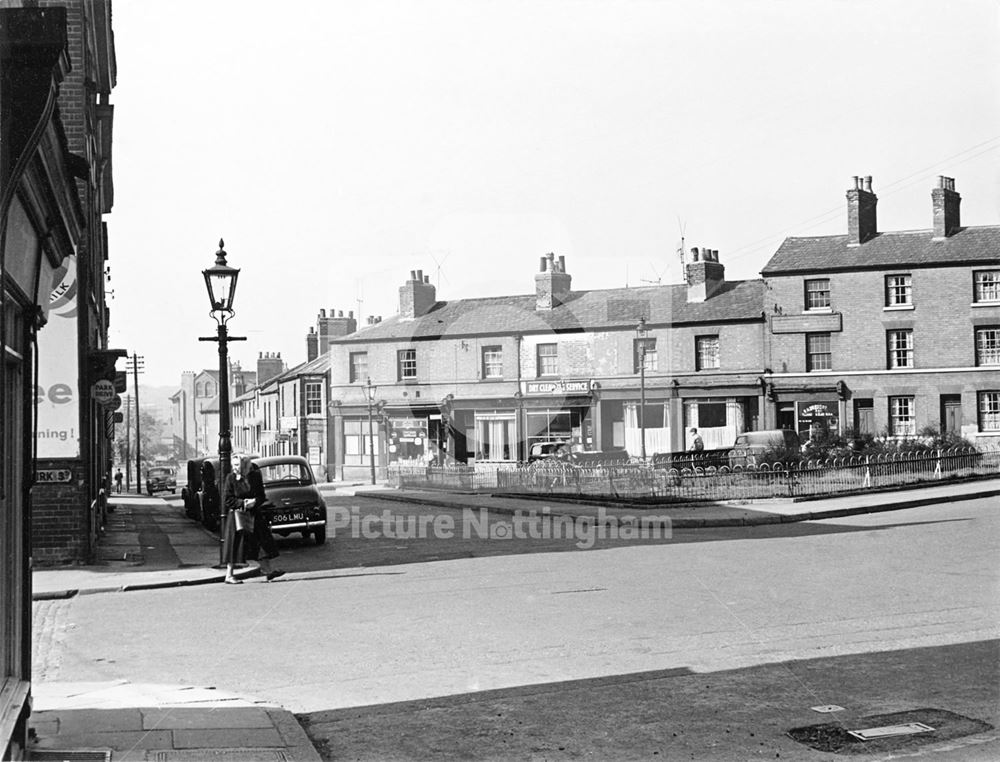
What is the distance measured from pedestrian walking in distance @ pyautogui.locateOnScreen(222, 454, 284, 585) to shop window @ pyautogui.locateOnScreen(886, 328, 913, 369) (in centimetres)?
3294

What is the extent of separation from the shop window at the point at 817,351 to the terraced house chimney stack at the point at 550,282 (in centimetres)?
1138

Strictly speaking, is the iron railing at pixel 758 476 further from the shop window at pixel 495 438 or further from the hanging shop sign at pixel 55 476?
the shop window at pixel 495 438

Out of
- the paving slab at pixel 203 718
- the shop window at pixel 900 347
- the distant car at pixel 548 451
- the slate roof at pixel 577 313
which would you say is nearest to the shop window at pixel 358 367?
the slate roof at pixel 577 313

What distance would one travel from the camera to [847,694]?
679 centimetres

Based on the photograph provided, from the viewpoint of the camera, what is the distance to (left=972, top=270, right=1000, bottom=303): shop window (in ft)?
133

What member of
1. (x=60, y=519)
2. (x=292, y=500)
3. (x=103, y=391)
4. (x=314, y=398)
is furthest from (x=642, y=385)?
(x=60, y=519)

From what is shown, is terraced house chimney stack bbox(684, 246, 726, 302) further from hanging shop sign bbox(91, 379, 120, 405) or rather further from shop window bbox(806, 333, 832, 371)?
hanging shop sign bbox(91, 379, 120, 405)

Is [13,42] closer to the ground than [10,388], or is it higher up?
higher up

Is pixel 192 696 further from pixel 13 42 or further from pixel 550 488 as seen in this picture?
pixel 550 488

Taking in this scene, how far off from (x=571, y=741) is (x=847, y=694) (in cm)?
208

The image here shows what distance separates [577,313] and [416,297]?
830 cm

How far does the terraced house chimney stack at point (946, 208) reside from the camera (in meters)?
42.2

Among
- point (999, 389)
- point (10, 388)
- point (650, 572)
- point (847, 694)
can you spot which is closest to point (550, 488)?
point (650, 572)

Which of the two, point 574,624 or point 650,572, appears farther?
point 650,572
